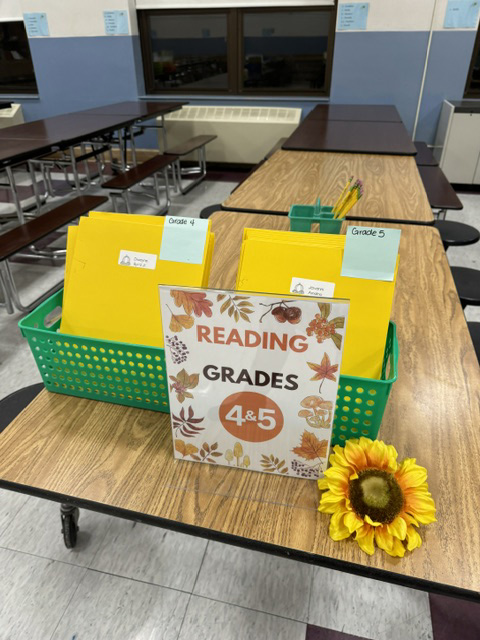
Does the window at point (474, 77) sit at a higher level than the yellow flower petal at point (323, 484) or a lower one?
higher

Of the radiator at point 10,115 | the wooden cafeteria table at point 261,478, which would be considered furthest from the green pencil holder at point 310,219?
the radiator at point 10,115

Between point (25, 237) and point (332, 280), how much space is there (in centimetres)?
240

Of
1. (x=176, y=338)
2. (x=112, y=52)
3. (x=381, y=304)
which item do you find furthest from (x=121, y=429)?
(x=112, y=52)

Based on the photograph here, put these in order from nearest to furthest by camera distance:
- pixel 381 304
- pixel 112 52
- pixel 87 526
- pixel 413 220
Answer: pixel 381 304 → pixel 87 526 → pixel 413 220 → pixel 112 52

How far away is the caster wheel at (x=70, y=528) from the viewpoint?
4.25 feet

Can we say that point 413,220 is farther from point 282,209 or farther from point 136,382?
point 136,382

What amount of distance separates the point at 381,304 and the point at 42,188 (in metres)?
4.71

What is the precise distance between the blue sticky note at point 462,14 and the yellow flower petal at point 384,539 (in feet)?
17.3

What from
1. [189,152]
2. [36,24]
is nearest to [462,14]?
[189,152]

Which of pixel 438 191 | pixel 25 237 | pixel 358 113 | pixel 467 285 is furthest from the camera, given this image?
pixel 358 113

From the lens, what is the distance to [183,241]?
779mm

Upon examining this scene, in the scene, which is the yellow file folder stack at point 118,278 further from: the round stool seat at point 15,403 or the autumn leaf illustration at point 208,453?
the round stool seat at point 15,403

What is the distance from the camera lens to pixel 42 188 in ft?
15.0

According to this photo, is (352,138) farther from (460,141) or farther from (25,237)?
(25,237)
